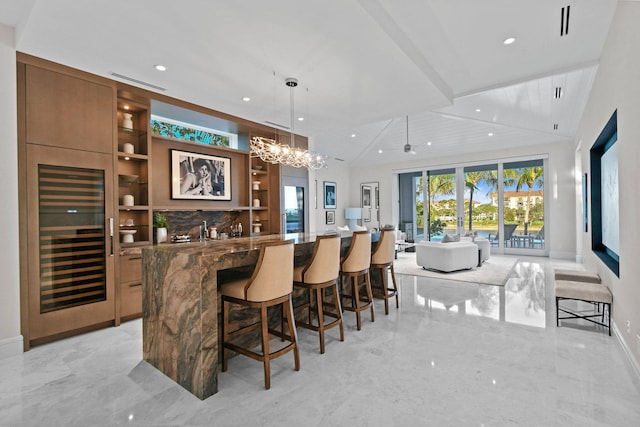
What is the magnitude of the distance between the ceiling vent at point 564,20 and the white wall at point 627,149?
33 cm

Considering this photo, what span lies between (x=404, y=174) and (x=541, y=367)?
8616 mm

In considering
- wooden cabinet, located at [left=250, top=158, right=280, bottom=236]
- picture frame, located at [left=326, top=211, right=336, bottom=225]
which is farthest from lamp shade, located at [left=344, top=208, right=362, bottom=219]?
wooden cabinet, located at [left=250, top=158, right=280, bottom=236]

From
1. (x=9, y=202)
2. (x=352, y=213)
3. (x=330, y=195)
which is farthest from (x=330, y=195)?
(x=9, y=202)

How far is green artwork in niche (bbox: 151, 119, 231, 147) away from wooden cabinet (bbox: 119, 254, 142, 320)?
2012 millimetres

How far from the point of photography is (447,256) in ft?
19.9

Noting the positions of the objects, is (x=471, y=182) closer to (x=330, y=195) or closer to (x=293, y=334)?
(x=330, y=195)

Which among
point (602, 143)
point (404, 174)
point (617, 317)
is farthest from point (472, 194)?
point (617, 317)

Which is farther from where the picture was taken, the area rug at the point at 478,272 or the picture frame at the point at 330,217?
the picture frame at the point at 330,217

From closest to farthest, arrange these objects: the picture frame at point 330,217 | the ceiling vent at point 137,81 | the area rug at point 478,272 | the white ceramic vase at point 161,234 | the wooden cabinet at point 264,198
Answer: the ceiling vent at point 137,81 → the white ceramic vase at point 161,234 → the area rug at point 478,272 → the wooden cabinet at point 264,198 → the picture frame at point 330,217

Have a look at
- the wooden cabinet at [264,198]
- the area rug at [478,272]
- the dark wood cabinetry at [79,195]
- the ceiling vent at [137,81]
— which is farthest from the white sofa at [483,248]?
the ceiling vent at [137,81]

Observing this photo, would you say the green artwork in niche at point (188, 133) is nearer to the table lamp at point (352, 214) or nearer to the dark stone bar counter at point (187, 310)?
the dark stone bar counter at point (187, 310)

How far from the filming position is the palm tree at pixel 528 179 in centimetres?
825

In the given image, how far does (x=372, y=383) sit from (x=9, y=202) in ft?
11.5

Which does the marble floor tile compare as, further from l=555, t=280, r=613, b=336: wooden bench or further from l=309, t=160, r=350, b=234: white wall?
l=309, t=160, r=350, b=234: white wall
